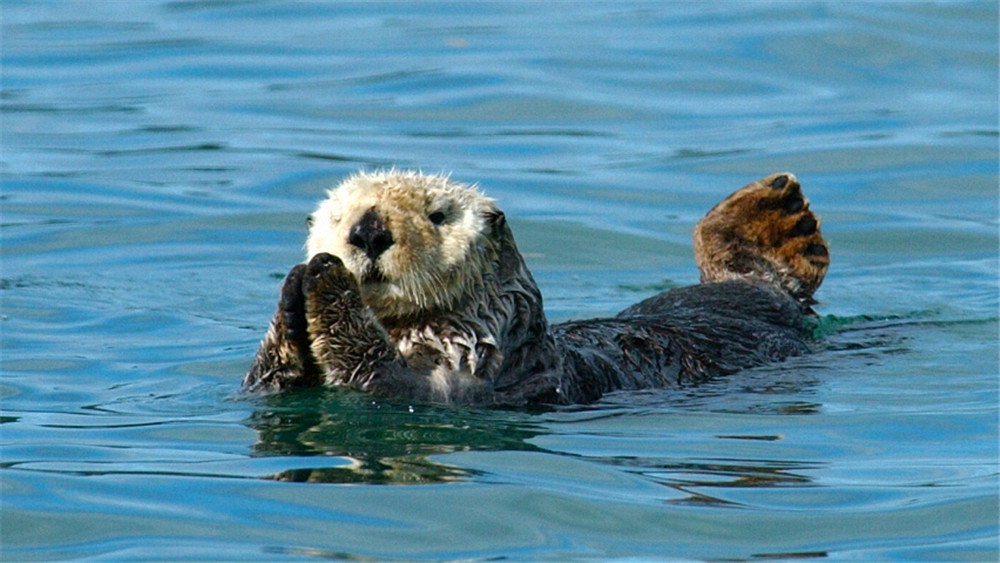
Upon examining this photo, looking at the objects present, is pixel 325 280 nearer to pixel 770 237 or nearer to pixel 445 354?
pixel 445 354

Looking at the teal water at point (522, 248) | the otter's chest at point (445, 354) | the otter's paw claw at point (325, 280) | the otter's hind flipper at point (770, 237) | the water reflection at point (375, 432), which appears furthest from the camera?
the otter's hind flipper at point (770, 237)

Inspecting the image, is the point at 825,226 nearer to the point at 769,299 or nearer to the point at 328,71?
the point at 769,299

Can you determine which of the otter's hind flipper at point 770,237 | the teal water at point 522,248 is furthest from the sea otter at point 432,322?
the otter's hind flipper at point 770,237

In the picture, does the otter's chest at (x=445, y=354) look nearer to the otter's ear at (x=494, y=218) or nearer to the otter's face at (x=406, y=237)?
the otter's face at (x=406, y=237)

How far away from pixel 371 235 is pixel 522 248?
454 cm

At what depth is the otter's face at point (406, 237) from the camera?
4922mm

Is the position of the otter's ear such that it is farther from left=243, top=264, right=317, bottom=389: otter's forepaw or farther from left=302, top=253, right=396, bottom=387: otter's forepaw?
left=243, top=264, right=317, bottom=389: otter's forepaw

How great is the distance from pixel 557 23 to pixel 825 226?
6.98 metres

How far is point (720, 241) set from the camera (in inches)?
288

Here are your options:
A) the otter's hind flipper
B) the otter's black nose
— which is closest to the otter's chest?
the otter's black nose

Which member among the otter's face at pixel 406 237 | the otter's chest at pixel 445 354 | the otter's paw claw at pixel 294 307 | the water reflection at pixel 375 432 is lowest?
the water reflection at pixel 375 432

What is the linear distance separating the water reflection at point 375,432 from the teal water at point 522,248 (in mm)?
13

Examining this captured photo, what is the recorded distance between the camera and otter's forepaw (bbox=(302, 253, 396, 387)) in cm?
489

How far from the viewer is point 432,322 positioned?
5.25 meters
